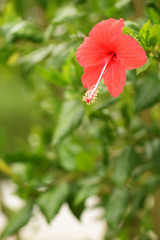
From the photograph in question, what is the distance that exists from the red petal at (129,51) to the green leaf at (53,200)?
0.44 metres

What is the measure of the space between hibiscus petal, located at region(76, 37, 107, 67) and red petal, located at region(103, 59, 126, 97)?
0.02m

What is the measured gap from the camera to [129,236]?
1088 mm

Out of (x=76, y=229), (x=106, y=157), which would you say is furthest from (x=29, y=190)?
(x=76, y=229)

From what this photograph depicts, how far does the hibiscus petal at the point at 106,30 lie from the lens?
0.37m

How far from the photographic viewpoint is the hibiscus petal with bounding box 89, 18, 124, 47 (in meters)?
0.37

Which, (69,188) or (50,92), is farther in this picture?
(50,92)

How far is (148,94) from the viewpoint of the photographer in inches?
24.2

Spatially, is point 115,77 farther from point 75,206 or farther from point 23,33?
point 75,206

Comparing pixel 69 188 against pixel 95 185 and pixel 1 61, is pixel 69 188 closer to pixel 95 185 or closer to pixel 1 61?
pixel 95 185

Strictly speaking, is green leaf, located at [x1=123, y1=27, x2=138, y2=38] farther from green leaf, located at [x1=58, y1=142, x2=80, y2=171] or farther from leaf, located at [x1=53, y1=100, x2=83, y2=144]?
green leaf, located at [x1=58, y1=142, x2=80, y2=171]

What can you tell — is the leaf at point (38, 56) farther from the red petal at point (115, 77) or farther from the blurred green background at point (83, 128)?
the red petal at point (115, 77)

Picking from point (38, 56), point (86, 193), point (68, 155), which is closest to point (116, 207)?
point (86, 193)

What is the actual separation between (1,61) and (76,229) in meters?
1.50

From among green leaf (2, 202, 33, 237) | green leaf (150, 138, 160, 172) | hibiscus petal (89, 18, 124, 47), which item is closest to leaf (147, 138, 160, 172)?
green leaf (150, 138, 160, 172)
